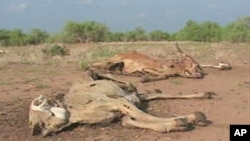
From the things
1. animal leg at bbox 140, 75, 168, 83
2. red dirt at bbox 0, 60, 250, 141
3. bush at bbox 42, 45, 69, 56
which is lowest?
red dirt at bbox 0, 60, 250, 141

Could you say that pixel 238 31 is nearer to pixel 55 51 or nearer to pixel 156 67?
pixel 55 51

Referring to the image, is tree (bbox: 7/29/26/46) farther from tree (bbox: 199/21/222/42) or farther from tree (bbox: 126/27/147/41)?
tree (bbox: 199/21/222/42)

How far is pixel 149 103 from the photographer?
7586 millimetres

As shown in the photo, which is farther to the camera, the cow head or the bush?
the bush

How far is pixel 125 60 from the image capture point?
400 inches

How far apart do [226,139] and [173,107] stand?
5.05ft

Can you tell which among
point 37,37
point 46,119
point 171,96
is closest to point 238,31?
point 37,37

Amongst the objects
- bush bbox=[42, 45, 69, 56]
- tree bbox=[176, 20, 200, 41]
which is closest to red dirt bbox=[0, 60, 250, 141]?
bush bbox=[42, 45, 69, 56]

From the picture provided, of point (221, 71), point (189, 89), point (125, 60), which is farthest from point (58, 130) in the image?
point (221, 71)

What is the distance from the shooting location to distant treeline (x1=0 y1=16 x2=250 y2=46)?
98.5 feet

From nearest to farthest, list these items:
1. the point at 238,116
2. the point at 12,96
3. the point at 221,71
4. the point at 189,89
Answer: the point at 238,116 → the point at 12,96 → the point at 189,89 → the point at 221,71

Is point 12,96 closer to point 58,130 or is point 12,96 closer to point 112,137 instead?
point 58,130

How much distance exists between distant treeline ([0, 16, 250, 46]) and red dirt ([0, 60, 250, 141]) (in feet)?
60.2

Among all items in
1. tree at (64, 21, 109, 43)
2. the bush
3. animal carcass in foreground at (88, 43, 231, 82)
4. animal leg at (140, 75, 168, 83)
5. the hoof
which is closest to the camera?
the hoof
